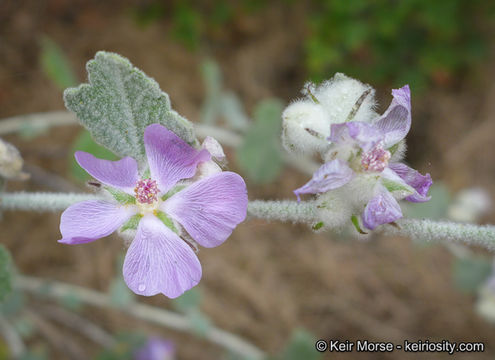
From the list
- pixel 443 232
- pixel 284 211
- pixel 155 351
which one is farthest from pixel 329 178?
pixel 155 351

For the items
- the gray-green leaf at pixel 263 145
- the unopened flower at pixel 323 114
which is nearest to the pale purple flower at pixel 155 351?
the gray-green leaf at pixel 263 145

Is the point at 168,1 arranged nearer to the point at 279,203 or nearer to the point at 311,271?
the point at 311,271

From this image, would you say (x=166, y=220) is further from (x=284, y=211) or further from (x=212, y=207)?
(x=284, y=211)

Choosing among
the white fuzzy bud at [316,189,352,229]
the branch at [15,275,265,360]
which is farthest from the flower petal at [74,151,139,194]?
the branch at [15,275,265,360]

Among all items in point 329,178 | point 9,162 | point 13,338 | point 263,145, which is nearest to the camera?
point 329,178

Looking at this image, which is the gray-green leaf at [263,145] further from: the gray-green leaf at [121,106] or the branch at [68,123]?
the gray-green leaf at [121,106]

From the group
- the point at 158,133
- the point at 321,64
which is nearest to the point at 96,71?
the point at 158,133
